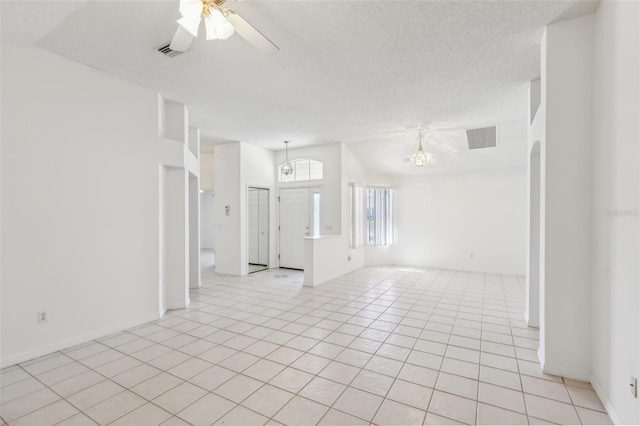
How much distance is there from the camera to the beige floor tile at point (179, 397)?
208 centimetres

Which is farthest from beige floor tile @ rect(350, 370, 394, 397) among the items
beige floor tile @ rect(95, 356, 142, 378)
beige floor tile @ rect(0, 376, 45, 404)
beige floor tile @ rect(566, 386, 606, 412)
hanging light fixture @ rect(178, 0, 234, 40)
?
hanging light fixture @ rect(178, 0, 234, 40)

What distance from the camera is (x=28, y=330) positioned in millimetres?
2725

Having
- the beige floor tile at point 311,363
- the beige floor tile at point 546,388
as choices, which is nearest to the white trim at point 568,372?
the beige floor tile at point 546,388

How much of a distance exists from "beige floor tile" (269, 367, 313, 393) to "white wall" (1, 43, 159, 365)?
2174 millimetres

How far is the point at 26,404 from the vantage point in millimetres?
2111

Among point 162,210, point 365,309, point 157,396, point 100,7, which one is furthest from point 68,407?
point 365,309

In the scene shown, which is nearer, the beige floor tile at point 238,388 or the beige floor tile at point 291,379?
the beige floor tile at point 238,388

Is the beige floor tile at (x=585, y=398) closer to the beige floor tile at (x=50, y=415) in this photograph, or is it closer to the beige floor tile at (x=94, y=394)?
the beige floor tile at (x=94, y=394)

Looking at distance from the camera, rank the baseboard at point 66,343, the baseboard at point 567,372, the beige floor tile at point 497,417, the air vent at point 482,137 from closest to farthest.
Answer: the beige floor tile at point 497,417
the baseboard at point 567,372
the baseboard at point 66,343
the air vent at point 482,137

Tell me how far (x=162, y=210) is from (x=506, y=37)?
13.9 feet

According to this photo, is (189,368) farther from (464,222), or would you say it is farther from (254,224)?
(464,222)

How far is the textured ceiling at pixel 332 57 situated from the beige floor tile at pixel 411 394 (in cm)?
293

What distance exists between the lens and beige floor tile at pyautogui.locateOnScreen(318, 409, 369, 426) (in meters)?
1.90

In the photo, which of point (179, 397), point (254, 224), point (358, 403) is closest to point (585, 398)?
point (358, 403)
